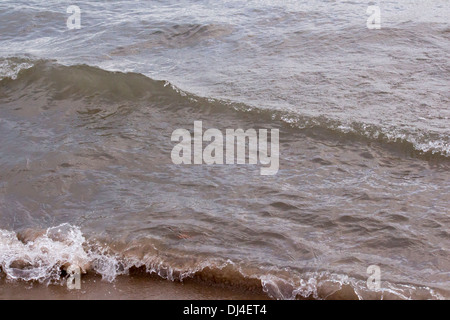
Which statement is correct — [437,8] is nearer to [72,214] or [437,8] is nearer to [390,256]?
[390,256]

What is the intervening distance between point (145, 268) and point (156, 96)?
125 inches

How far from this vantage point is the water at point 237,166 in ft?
11.6

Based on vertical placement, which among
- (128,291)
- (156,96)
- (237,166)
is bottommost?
(128,291)

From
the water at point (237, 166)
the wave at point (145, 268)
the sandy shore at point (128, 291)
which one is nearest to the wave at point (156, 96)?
the water at point (237, 166)

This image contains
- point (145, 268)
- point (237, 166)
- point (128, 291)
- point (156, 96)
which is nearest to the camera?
point (128, 291)

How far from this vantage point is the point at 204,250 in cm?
362

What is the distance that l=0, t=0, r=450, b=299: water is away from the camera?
3547 mm

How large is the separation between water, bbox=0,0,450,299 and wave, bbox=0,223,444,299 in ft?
0.04

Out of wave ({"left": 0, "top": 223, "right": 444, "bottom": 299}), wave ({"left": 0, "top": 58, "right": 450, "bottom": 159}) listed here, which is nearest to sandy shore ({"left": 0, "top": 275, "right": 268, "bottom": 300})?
wave ({"left": 0, "top": 223, "right": 444, "bottom": 299})

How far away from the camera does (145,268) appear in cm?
353

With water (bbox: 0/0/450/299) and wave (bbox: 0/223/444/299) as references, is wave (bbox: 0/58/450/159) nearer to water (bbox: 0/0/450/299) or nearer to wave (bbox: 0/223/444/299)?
water (bbox: 0/0/450/299)

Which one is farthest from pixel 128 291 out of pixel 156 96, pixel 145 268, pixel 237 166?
pixel 156 96

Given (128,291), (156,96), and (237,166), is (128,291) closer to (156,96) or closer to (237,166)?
(237,166)

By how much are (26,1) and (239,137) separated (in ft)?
23.0
